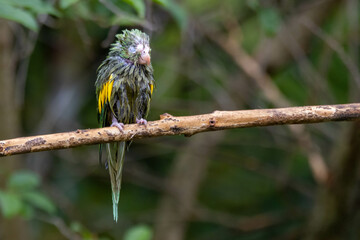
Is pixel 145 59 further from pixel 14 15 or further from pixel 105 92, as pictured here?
pixel 14 15

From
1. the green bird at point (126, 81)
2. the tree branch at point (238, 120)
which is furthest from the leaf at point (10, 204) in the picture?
the tree branch at point (238, 120)

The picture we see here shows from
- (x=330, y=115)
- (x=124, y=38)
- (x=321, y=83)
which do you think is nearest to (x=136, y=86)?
(x=124, y=38)

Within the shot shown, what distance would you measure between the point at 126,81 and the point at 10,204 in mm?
1223

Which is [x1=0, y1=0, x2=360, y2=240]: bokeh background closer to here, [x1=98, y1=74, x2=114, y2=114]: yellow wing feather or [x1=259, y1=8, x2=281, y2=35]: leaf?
[x1=259, y1=8, x2=281, y2=35]: leaf

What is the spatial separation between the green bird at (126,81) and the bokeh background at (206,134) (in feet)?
3.94

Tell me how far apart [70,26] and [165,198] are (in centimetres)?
226

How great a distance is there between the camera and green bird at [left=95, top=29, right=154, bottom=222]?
380cm

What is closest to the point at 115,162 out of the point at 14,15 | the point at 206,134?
the point at 14,15

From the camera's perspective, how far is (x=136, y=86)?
12.6 feet

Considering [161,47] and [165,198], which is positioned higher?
[161,47]

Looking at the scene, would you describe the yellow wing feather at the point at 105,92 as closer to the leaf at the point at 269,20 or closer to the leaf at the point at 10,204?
the leaf at the point at 10,204

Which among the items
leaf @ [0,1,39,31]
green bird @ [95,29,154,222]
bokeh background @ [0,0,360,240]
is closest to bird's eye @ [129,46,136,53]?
green bird @ [95,29,154,222]

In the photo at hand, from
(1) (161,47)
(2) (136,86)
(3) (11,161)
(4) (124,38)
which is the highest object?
(1) (161,47)

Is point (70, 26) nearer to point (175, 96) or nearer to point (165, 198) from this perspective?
point (175, 96)
